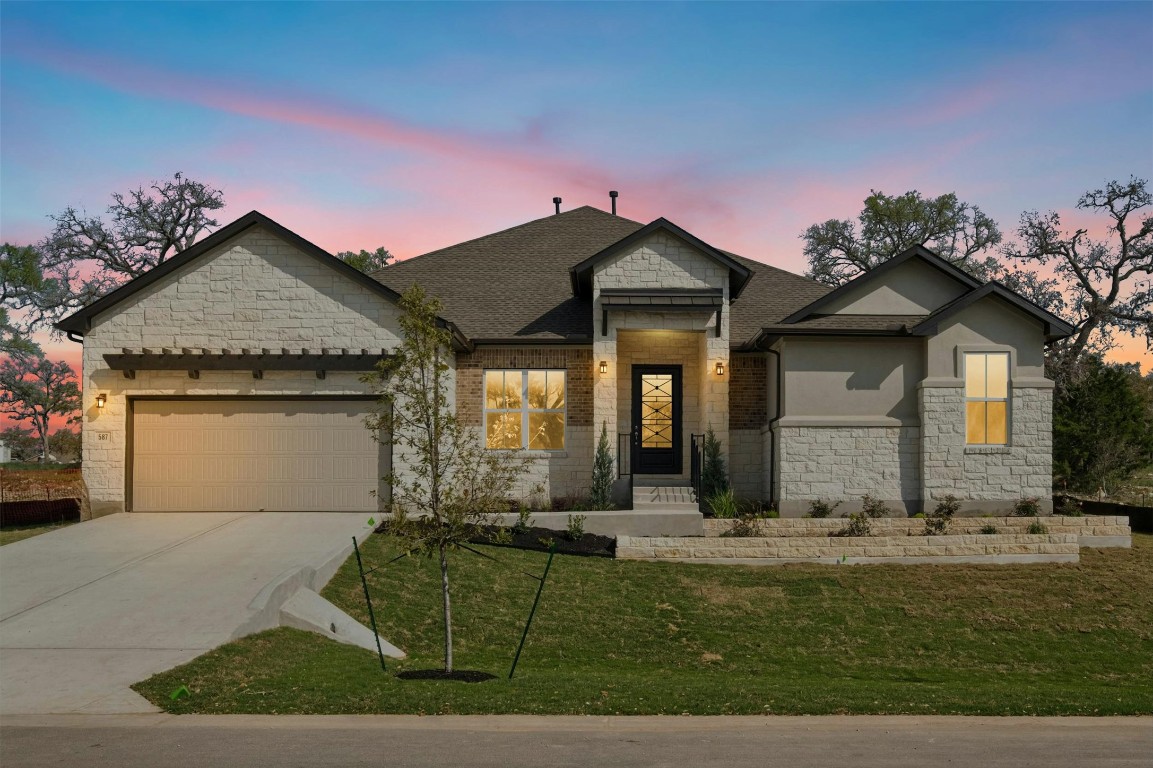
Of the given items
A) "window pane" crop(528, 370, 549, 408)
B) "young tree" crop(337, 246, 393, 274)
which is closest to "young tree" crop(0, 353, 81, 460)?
"young tree" crop(337, 246, 393, 274)

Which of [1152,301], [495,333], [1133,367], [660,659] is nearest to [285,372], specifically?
[495,333]

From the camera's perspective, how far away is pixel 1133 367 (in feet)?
142

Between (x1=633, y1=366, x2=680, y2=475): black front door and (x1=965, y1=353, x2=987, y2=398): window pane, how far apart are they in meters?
6.02

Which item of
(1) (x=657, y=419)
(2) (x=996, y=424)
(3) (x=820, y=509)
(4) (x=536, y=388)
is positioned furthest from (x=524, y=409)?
(2) (x=996, y=424)

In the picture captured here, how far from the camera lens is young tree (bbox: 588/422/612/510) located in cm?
1917

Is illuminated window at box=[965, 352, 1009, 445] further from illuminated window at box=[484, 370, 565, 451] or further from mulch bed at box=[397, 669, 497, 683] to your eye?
mulch bed at box=[397, 669, 497, 683]

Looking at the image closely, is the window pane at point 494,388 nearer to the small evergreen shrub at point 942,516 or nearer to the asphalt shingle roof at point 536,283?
the asphalt shingle roof at point 536,283

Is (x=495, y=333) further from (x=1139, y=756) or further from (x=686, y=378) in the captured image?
(x=1139, y=756)

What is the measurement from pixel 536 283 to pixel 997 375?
1072 cm

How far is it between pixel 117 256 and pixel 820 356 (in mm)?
28466

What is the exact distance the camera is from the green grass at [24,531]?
16766mm

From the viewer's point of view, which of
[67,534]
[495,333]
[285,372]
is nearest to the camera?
[67,534]

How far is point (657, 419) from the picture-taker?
21.2 meters

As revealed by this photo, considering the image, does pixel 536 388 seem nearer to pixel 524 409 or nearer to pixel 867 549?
pixel 524 409
